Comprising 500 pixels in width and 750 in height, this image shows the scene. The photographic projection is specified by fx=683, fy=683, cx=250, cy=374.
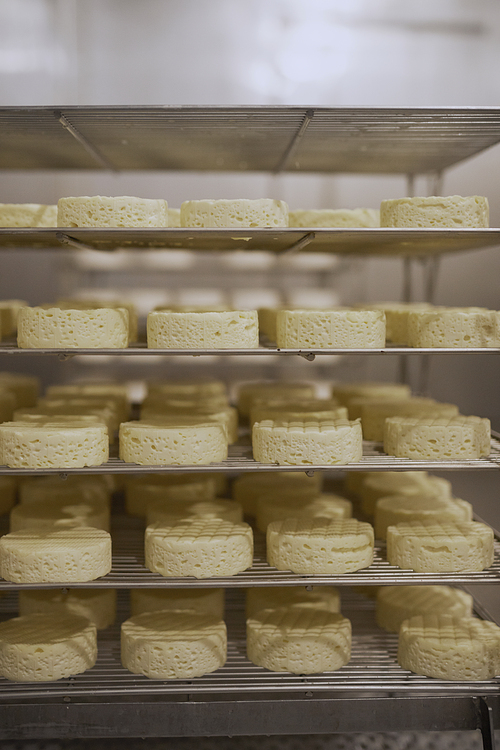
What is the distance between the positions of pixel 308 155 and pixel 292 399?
1062 millimetres

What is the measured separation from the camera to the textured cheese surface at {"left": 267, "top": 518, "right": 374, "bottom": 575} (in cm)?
242

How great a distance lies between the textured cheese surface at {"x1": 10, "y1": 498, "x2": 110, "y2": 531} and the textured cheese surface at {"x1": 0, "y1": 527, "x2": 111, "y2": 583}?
0.18 m

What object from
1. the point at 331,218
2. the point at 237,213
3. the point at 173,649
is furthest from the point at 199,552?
the point at 331,218

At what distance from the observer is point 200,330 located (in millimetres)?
2344

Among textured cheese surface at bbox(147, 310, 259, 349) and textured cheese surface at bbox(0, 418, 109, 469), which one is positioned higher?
textured cheese surface at bbox(147, 310, 259, 349)

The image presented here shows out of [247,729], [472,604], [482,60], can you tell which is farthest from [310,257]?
[247,729]

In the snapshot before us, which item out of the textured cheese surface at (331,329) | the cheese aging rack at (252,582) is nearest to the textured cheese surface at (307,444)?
the cheese aging rack at (252,582)

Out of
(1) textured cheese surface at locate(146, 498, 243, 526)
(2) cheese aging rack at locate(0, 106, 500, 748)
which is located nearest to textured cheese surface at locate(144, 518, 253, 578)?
(2) cheese aging rack at locate(0, 106, 500, 748)

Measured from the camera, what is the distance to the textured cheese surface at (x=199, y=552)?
2.39 meters

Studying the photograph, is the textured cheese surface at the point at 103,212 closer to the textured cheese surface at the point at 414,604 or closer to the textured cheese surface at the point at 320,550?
the textured cheese surface at the point at 320,550

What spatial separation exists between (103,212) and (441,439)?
56.8 inches

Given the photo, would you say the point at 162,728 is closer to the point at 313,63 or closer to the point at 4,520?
the point at 4,520

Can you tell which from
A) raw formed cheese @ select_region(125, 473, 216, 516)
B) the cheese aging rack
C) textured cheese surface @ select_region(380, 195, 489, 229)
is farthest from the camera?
raw formed cheese @ select_region(125, 473, 216, 516)

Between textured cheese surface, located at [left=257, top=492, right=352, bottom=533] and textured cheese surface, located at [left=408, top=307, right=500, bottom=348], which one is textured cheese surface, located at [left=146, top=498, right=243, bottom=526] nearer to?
textured cheese surface, located at [left=257, top=492, right=352, bottom=533]
